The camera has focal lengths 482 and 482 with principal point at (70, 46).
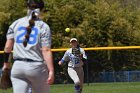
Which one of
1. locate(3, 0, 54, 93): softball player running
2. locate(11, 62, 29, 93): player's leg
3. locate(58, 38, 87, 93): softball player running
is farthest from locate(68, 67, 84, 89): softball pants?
locate(11, 62, 29, 93): player's leg

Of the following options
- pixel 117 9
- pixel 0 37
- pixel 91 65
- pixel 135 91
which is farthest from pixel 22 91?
pixel 117 9

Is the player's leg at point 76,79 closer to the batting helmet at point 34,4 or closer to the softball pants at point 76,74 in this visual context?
the softball pants at point 76,74

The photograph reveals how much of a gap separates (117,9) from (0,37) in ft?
29.6

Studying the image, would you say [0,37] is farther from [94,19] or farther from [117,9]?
[117,9]

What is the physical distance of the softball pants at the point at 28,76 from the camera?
645 cm

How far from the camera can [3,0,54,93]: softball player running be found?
21.2ft

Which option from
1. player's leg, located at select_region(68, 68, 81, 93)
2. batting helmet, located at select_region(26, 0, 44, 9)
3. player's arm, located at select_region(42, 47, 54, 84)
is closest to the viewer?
player's arm, located at select_region(42, 47, 54, 84)

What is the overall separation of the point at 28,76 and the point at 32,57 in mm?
273

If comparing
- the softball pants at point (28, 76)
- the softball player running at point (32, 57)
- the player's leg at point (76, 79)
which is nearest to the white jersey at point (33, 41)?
the softball player running at point (32, 57)

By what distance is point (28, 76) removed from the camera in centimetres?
645

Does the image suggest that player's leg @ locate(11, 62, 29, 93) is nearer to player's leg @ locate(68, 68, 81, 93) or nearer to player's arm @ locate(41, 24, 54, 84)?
player's arm @ locate(41, 24, 54, 84)

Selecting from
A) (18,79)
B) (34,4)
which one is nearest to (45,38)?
(34,4)

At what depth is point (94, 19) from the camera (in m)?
33.6

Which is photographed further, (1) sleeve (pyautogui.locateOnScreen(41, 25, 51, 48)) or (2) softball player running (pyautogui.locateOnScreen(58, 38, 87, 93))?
(2) softball player running (pyautogui.locateOnScreen(58, 38, 87, 93))
